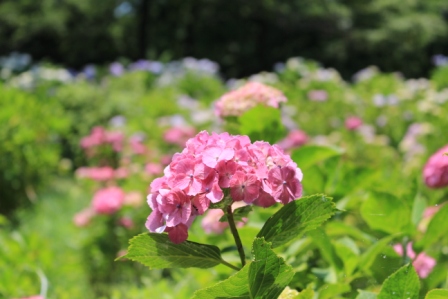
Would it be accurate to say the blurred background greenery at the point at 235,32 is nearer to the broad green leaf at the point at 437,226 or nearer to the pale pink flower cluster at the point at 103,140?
the pale pink flower cluster at the point at 103,140

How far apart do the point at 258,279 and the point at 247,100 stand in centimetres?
62

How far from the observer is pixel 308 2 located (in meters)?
14.6

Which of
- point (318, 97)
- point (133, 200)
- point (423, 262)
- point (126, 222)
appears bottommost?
point (318, 97)

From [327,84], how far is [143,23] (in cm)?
771

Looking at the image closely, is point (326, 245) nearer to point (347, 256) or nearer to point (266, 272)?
point (347, 256)

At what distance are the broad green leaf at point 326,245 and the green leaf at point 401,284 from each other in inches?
8.1

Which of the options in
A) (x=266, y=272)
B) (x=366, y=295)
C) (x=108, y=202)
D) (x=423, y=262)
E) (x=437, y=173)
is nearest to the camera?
(x=266, y=272)

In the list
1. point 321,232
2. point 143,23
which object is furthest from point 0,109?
point 143,23

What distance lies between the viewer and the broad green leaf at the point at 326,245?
0.83m

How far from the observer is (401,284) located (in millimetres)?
614

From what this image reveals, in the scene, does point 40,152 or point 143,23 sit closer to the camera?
point 40,152

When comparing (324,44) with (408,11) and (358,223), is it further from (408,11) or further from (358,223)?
(358,223)

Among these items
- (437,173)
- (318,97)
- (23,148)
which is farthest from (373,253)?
(318,97)

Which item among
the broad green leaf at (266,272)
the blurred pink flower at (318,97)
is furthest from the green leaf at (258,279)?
the blurred pink flower at (318,97)
